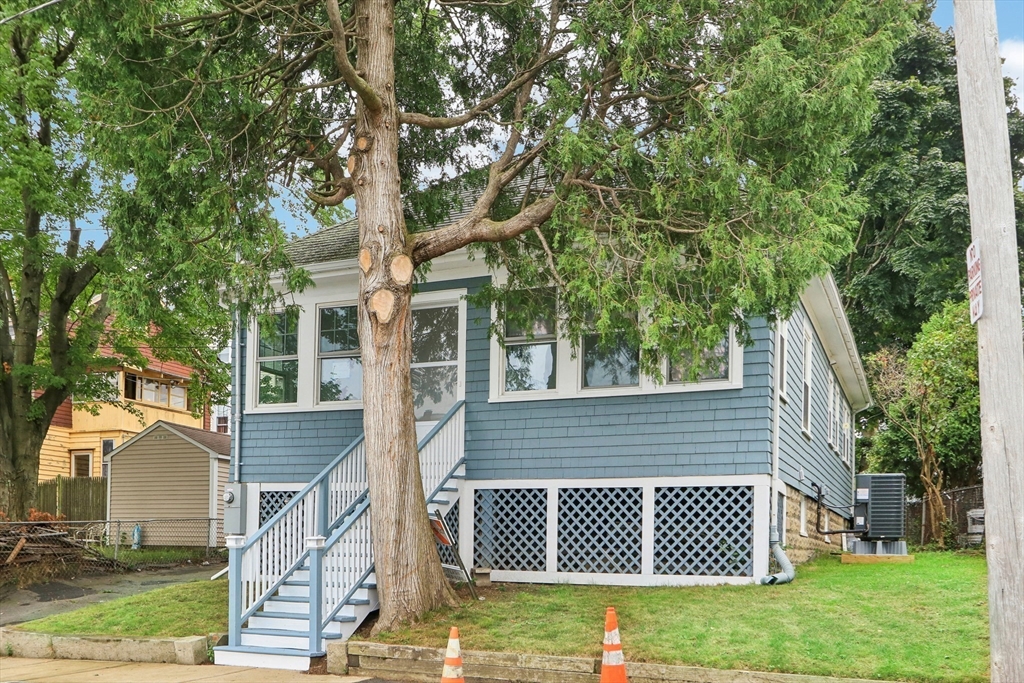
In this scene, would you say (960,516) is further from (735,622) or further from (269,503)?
(269,503)

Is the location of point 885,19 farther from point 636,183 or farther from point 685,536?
point 685,536

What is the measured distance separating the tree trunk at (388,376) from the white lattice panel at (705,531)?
3015 millimetres

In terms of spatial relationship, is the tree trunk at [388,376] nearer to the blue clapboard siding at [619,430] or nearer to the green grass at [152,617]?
the green grass at [152,617]

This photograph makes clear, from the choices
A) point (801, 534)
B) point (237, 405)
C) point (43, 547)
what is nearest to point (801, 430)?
point (801, 534)

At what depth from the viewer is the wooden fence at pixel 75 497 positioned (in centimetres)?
2588

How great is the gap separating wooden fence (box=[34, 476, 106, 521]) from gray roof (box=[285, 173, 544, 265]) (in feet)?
43.5

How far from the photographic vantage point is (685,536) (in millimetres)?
11812

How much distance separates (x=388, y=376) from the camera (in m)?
10.1

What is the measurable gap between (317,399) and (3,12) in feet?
24.9

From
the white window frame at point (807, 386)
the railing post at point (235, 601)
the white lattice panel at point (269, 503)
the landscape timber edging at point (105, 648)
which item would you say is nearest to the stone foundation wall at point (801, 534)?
the white window frame at point (807, 386)

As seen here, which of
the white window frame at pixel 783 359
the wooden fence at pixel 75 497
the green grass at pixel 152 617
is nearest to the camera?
the green grass at pixel 152 617

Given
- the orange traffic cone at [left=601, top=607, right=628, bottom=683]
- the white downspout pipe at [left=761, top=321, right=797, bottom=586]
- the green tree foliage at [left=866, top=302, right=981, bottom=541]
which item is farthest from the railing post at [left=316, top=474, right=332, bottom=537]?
the green tree foliage at [left=866, top=302, right=981, bottom=541]

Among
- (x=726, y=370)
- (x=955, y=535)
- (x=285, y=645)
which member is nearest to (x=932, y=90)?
(x=955, y=535)

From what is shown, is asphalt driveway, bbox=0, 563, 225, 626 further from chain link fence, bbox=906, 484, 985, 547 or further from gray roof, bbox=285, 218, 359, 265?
chain link fence, bbox=906, 484, 985, 547
